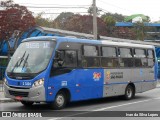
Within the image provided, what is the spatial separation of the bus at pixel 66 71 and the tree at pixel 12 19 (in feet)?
54.7

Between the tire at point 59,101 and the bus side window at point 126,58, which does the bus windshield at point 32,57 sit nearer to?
the tire at point 59,101

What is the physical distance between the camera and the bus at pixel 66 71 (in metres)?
13.6

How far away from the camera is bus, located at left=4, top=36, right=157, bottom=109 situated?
13.6m

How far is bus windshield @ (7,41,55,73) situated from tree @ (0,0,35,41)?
18.6m

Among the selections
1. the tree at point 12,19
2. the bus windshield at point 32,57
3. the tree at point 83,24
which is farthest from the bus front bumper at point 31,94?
the tree at point 83,24

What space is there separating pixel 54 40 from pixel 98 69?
2.96m

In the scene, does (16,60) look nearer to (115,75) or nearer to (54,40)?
(54,40)

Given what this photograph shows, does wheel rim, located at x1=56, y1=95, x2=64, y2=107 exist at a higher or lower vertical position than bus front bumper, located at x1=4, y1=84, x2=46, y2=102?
lower

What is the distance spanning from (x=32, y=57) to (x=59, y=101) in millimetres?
1963

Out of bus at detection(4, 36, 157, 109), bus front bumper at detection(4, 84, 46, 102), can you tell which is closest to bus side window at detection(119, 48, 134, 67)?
bus at detection(4, 36, 157, 109)

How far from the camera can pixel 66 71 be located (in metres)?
14.5

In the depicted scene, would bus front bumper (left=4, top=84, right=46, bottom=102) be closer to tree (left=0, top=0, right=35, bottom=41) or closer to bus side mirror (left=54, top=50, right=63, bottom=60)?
bus side mirror (left=54, top=50, right=63, bottom=60)

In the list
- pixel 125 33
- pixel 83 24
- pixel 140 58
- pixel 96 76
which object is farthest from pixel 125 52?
pixel 125 33

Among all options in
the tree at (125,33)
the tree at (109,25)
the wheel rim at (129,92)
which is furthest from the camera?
the tree at (109,25)
